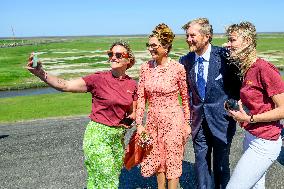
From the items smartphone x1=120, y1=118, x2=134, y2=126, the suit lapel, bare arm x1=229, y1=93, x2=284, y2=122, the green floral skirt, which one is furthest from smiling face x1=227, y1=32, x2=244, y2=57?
the green floral skirt

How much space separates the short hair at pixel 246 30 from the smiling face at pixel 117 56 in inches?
66.0

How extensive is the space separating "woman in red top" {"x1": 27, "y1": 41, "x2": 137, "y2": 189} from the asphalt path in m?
2.46

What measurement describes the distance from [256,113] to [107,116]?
2217mm

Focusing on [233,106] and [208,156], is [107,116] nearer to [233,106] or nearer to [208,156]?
[233,106]

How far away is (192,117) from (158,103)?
79 centimetres

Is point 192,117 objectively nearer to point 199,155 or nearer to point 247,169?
point 199,155

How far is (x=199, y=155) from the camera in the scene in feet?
21.2

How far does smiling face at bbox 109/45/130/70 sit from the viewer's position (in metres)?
5.62

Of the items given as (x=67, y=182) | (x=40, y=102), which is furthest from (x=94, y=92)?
(x=40, y=102)

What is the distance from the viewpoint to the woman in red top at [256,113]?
14.4 feet

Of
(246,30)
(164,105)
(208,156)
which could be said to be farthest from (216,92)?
(246,30)

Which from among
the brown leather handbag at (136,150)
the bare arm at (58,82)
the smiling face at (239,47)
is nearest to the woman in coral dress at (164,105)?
the brown leather handbag at (136,150)

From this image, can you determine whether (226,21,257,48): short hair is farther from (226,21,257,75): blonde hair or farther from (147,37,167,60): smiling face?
(147,37,167,60): smiling face

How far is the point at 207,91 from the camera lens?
241 inches
